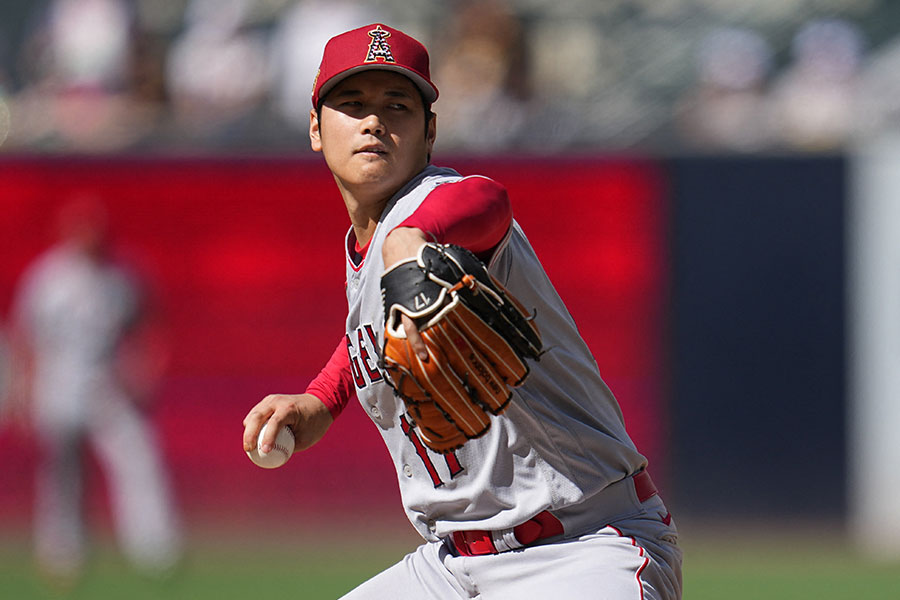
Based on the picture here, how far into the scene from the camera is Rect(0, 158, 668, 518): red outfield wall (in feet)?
30.8

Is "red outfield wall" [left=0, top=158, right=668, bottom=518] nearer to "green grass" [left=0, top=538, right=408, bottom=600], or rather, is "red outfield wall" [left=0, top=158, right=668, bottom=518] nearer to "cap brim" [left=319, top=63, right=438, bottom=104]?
"green grass" [left=0, top=538, right=408, bottom=600]

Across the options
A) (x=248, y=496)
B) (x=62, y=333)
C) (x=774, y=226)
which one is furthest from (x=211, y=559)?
(x=774, y=226)

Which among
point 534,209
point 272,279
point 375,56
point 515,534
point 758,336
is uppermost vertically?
point 534,209

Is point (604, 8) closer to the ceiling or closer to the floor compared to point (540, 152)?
closer to the ceiling

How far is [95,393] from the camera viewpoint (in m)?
8.58

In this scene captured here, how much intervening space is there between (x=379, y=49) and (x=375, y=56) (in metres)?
0.02

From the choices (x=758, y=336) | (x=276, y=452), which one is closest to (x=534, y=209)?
(x=758, y=336)

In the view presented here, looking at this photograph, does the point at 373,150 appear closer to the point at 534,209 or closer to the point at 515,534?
the point at 515,534

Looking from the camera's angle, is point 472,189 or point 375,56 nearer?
point 472,189

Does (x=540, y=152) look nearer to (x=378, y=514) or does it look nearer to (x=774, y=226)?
(x=774, y=226)

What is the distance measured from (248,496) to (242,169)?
239 centimetres

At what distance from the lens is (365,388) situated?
10.9ft

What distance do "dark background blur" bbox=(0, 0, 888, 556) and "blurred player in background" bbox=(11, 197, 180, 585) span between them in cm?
76

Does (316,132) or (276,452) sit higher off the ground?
(316,132)
